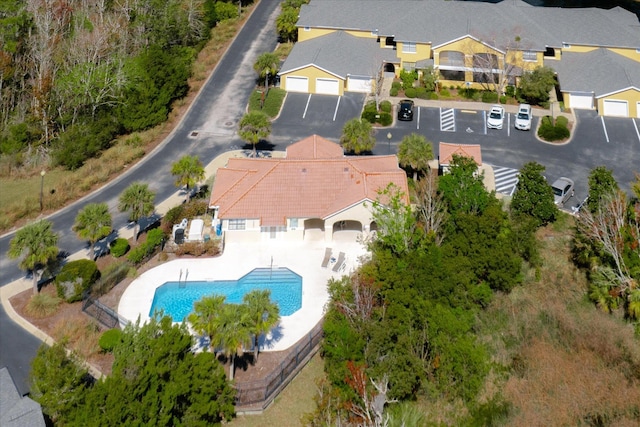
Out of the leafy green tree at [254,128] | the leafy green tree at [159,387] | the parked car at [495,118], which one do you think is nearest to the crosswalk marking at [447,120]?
the parked car at [495,118]

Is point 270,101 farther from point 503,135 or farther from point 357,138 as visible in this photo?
point 503,135

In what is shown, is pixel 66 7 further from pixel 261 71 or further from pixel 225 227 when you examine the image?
pixel 225 227

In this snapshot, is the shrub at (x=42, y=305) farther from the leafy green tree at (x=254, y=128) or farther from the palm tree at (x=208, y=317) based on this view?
the leafy green tree at (x=254, y=128)

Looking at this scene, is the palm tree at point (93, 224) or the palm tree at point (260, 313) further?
the palm tree at point (93, 224)

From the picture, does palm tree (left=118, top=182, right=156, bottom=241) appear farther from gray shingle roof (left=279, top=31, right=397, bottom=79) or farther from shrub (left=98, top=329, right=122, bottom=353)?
gray shingle roof (left=279, top=31, right=397, bottom=79)

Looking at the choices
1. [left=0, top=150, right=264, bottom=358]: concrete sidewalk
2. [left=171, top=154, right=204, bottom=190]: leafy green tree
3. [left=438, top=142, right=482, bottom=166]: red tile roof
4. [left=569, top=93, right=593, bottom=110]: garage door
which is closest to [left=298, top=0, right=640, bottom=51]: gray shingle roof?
[left=569, top=93, right=593, bottom=110]: garage door

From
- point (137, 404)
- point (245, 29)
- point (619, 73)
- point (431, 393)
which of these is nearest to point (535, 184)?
point (431, 393)
